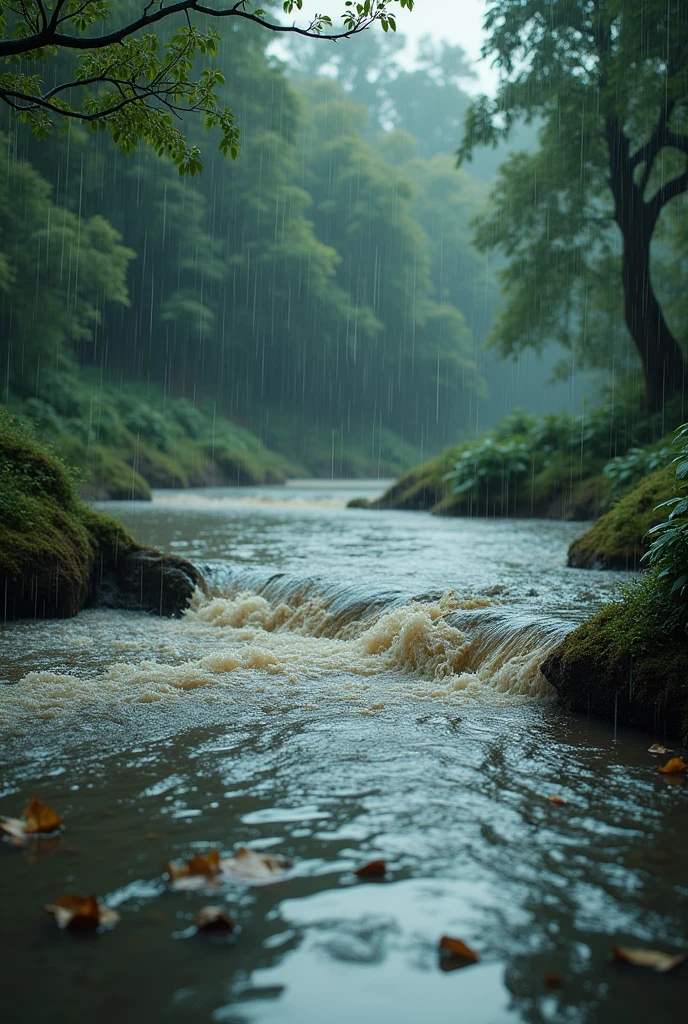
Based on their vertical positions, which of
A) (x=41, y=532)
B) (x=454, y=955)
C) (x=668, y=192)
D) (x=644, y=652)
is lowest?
(x=454, y=955)

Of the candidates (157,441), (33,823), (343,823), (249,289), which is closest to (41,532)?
(33,823)

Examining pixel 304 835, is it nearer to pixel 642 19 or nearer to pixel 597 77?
pixel 642 19

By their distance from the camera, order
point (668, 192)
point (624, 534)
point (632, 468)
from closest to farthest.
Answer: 1. point (624, 534)
2. point (632, 468)
3. point (668, 192)

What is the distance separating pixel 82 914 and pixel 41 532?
16.8 feet

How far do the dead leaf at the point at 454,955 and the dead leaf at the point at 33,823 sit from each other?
132 centimetres

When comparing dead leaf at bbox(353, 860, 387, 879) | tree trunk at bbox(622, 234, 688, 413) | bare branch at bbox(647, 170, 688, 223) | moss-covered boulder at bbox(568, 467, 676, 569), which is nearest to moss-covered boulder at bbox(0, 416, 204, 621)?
moss-covered boulder at bbox(568, 467, 676, 569)

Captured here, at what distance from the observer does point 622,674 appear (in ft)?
13.7

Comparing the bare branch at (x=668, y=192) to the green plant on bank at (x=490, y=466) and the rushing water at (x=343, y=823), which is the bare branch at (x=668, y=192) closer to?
the green plant on bank at (x=490, y=466)

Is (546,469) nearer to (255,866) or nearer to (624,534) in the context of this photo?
(624,534)

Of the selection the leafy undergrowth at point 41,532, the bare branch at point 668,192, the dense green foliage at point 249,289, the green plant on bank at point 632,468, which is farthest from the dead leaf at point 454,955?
the bare branch at point 668,192

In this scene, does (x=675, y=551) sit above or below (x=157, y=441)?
below

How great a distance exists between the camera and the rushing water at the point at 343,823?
1926mm

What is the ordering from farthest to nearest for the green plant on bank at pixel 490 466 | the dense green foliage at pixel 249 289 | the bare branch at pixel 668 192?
the dense green foliage at pixel 249 289 < the green plant on bank at pixel 490 466 < the bare branch at pixel 668 192

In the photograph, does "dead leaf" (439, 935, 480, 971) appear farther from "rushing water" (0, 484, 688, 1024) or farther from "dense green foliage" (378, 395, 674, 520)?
"dense green foliage" (378, 395, 674, 520)
